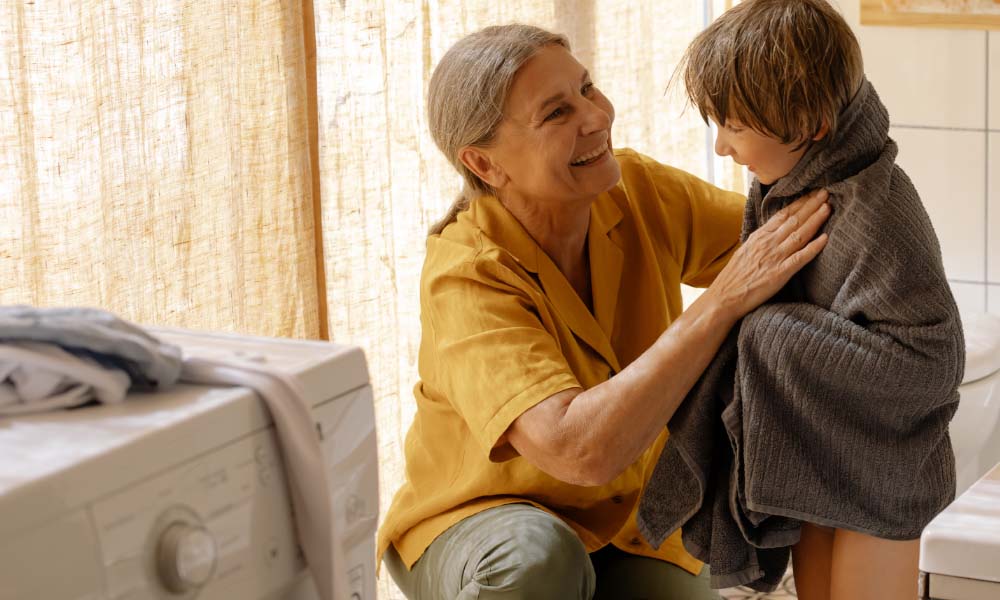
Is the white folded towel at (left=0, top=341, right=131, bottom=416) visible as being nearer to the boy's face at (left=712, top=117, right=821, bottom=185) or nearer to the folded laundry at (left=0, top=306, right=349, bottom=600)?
the folded laundry at (left=0, top=306, right=349, bottom=600)

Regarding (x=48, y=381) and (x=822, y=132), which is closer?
(x=48, y=381)

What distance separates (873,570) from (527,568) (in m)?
0.38

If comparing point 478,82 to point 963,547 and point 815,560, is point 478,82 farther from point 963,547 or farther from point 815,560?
point 963,547

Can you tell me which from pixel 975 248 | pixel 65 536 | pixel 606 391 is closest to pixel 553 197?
pixel 606 391

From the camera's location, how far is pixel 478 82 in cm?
158

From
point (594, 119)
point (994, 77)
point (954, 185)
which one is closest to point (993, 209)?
point (954, 185)

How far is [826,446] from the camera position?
130 centimetres

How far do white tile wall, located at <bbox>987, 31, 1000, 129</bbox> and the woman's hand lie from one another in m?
1.29

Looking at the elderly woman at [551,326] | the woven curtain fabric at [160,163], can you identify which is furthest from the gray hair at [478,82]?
the woven curtain fabric at [160,163]

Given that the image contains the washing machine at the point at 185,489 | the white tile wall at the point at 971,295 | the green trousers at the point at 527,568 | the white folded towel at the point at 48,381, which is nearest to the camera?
the washing machine at the point at 185,489

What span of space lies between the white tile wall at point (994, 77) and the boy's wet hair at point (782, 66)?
1287 mm

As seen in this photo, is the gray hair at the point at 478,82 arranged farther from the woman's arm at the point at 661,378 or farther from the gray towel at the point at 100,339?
the gray towel at the point at 100,339

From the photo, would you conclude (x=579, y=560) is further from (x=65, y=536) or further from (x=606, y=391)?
(x=65, y=536)

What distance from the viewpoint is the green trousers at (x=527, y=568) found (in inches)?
55.8
